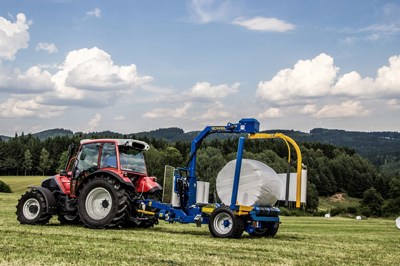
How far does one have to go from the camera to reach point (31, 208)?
16.4 meters

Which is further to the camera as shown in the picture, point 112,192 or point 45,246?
point 112,192

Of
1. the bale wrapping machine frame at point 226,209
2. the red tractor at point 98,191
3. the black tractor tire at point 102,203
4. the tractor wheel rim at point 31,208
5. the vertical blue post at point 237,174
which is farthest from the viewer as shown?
the tractor wheel rim at point 31,208

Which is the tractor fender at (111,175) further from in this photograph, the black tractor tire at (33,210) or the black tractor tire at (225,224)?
the black tractor tire at (225,224)

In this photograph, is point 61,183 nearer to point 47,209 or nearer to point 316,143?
point 47,209

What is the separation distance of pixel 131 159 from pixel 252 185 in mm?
4149

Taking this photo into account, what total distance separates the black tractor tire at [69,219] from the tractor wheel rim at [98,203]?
1270mm

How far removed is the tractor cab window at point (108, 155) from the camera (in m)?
16.2

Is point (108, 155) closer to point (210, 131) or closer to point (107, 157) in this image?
point (107, 157)

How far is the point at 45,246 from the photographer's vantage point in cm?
1015

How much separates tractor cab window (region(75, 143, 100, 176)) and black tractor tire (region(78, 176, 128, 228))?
58cm

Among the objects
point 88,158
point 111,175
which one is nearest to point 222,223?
point 111,175

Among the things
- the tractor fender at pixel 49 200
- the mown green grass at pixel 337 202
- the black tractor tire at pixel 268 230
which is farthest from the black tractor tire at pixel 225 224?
the mown green grass at pixel 337 202

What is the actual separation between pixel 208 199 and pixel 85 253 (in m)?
6.90

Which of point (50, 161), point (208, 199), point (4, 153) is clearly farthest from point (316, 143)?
point (208, 199)
